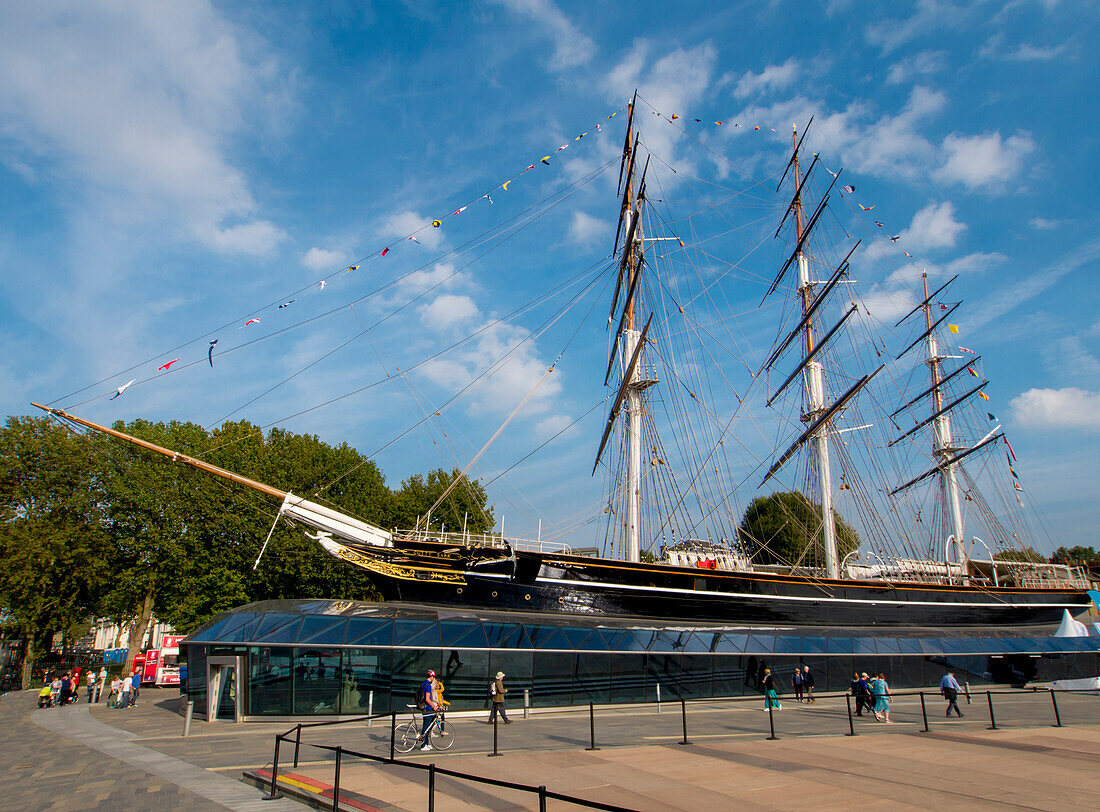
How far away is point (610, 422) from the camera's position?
110ft

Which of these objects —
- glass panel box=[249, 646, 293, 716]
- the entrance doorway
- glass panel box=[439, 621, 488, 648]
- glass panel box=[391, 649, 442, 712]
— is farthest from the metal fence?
the entrance doorway

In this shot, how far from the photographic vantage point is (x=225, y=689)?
1748cm

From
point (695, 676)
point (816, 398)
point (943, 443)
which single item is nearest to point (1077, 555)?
point (943, 443)

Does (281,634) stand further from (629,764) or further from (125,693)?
(629,764)

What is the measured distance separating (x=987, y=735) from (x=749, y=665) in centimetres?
976

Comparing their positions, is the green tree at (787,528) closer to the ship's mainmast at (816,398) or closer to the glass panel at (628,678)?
the ship's mainmast at (816,398)

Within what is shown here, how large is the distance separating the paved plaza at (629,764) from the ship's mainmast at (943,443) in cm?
3743

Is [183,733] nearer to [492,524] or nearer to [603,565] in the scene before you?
[603,565]

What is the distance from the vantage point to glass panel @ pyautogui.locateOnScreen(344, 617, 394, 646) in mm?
17016

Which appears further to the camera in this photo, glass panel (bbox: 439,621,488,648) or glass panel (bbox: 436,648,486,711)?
glass panel (bbox: 439,621,488,648)

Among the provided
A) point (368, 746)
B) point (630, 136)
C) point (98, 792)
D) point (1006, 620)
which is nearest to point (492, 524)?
point (630, 136)

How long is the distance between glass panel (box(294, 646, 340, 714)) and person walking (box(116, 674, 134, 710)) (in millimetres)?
10282

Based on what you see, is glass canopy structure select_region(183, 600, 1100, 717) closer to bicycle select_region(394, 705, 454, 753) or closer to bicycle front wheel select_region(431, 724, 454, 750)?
bicycle select_region(394, 705, 454, 753)

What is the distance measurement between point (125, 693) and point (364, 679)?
41.2 feet
